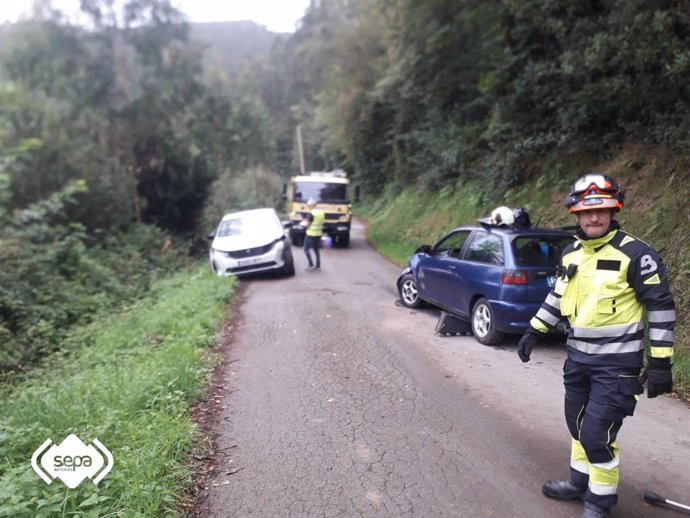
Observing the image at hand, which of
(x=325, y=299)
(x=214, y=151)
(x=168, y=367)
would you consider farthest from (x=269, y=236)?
(x=214, y=151)

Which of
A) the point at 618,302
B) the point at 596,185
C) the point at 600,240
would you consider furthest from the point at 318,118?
the point at 618,302

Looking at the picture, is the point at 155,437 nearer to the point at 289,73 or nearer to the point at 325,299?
the point at 325,299

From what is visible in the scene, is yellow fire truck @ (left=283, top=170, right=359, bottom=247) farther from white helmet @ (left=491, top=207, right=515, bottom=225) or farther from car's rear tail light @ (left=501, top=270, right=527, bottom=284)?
car's rear tail light @ (left=501, top=270, right=527, bottom=284)

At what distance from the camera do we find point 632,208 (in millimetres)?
8906

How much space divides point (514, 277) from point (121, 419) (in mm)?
4681

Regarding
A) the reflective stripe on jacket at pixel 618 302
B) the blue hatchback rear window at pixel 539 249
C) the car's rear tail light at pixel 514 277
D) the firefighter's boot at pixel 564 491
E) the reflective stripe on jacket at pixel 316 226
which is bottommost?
the reflective stripe on jacket at pixel 316 226

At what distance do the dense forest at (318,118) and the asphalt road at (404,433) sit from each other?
5.36 m

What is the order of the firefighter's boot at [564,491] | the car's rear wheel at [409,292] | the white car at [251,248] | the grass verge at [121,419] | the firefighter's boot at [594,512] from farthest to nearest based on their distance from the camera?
the white car at [251,248] → the car's rear wheel at [409,292] → the firefighter's boot at [564,491] → the grass verge at [121,419] → the firefighter's boot at [594,512]

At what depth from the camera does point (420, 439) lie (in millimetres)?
4391

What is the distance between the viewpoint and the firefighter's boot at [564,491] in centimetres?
346

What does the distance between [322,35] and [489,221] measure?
137 feet

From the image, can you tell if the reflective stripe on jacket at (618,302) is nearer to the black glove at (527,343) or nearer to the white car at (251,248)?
the black glove at (527,343)

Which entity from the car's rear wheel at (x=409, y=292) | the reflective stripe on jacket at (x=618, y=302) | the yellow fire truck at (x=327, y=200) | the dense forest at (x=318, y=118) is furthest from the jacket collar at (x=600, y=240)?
the yellow fire truck at (x=327, y=200)

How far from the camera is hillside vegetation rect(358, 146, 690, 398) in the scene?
6.82 metres
